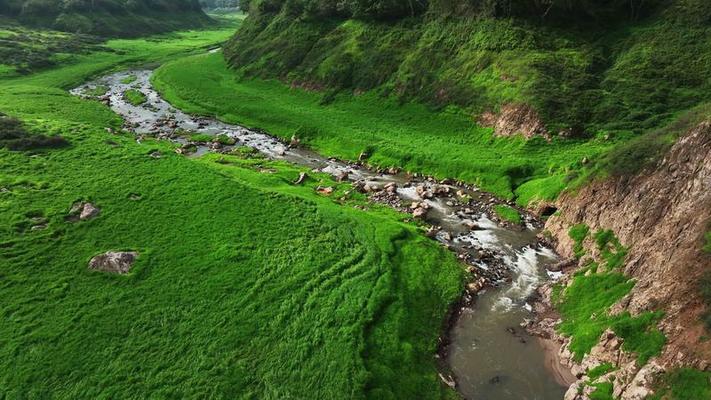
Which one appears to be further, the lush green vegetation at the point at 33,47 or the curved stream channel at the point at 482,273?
the lush green vegetation at the point at 33,47

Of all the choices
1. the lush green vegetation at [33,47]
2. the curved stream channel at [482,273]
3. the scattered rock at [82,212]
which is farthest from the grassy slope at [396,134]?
the lush green vegetation at [33,47]

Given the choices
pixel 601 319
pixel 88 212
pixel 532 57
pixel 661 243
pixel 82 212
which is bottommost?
pixel 82 212

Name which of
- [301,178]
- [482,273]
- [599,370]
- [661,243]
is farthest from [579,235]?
[301,178]

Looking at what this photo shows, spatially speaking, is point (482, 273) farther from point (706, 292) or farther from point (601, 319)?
point (706, 292)

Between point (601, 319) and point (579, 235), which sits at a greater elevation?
point (579, 235)

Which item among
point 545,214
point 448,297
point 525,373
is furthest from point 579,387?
point 545,214

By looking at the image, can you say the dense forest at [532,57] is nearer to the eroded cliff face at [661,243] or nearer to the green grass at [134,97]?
the eroded cliff face at [661,243]

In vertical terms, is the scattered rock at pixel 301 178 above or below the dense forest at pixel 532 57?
below

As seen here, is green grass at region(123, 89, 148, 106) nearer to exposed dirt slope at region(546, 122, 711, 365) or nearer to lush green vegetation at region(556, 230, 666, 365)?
exposed dirt slope at region(546, 122, 711, 365)
